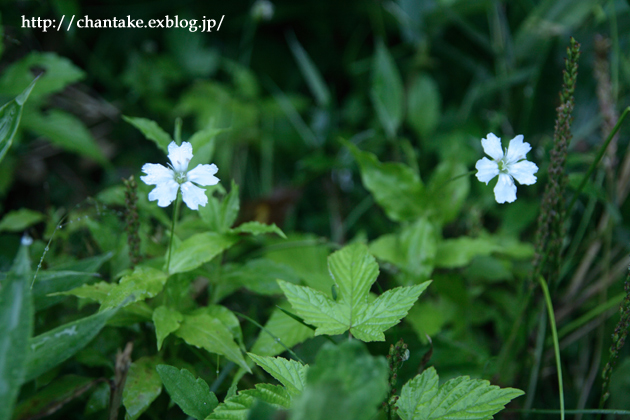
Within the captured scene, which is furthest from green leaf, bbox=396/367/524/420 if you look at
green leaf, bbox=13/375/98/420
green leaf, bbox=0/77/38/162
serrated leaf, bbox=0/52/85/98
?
serrated leaf, bbox=0/52/85/98

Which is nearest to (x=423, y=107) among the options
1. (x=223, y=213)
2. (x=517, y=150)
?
(x=517, y=150)

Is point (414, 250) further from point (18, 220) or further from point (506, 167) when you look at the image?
point (18, 220)

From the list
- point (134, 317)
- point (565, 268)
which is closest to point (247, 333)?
point (134, 317)

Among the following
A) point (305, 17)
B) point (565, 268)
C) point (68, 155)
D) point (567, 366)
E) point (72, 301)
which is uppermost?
point (305, 17)

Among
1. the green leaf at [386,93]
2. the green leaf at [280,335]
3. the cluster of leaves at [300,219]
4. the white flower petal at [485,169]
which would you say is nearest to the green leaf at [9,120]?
the cluster of leaves at [300,219]

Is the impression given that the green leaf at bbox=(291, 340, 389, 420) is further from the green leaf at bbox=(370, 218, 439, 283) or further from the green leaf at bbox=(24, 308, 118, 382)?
the green leaf at bbox=(370, 218, 439, 283)

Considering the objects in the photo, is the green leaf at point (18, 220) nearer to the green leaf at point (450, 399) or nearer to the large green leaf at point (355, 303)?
the large green leaf at point (355, 303)

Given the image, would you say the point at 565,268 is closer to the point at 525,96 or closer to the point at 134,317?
the point at 525,96
